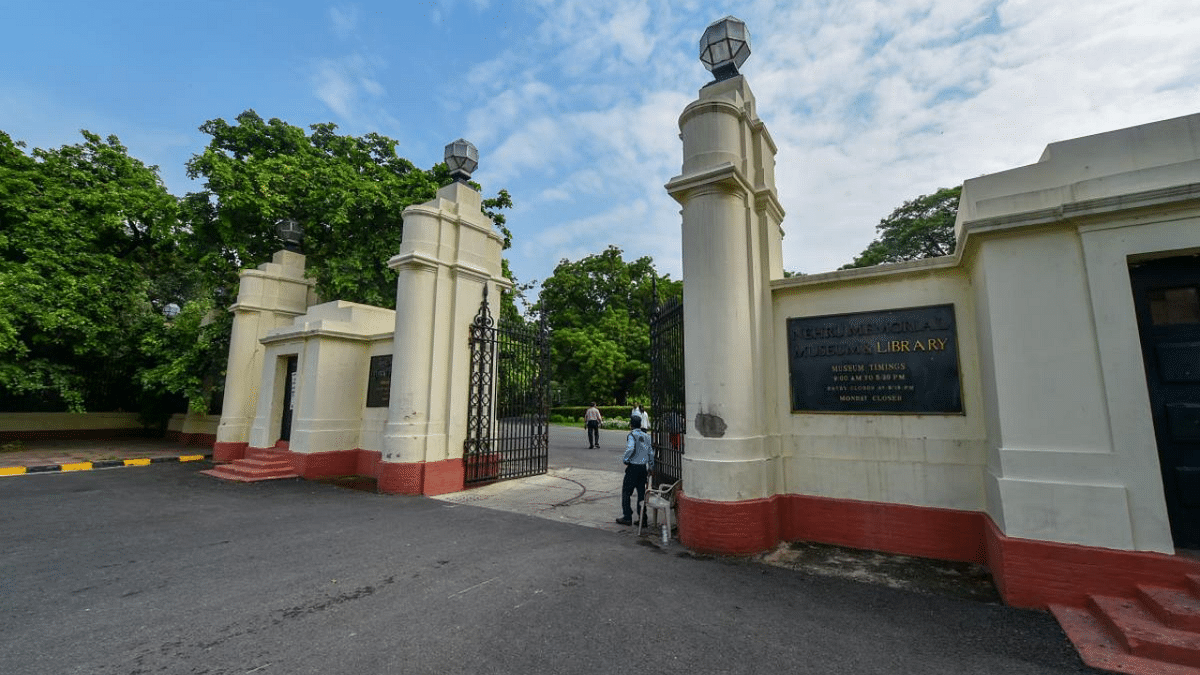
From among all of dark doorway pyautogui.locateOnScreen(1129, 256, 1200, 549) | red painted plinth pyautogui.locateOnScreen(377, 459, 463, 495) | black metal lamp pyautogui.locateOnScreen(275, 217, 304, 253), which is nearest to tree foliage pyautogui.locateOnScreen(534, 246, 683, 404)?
black metal lamp pyautogui.locateOnScreen(275, 217, 304, 253)

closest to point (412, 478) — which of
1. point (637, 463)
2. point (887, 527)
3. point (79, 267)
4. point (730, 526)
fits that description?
point (637, 463)

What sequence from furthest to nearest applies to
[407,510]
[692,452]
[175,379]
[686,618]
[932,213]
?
[932,213]
[175,379]
[407,510]
[692,452]
[686,618]

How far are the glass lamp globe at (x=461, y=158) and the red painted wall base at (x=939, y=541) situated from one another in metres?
8.37

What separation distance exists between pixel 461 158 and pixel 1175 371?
11.0 m

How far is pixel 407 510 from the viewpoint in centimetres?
752

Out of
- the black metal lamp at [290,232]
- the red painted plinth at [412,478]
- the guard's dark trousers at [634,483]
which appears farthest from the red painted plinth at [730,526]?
the black metal lamp at [290,232]

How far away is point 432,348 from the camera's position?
30.5 feet

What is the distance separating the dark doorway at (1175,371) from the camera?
3.87 m

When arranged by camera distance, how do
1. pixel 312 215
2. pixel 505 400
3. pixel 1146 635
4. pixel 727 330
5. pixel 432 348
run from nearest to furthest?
1. pixel 1146 635
2. pixel 727 330
3. pixel 432 348
4. pixel 505 400
5. pixel 312 215

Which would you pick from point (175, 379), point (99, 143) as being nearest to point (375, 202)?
point (175, 379)

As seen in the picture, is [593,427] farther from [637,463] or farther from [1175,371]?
[1175,371]

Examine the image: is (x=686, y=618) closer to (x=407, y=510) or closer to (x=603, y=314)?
(x=407, y=510)

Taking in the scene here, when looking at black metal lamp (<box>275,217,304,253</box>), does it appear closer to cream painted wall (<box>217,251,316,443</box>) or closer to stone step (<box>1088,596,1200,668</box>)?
cream painted wall (<box>217,251,316,443</box>)

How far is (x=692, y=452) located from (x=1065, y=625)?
10.7 feet
